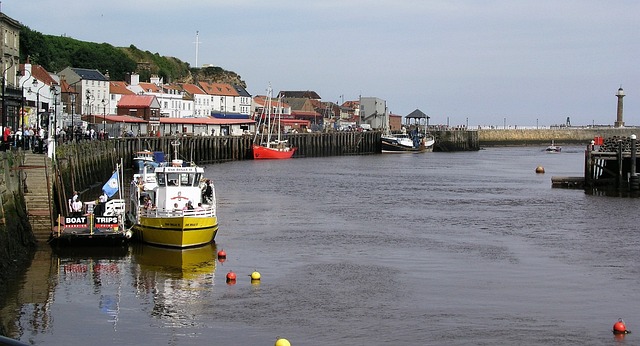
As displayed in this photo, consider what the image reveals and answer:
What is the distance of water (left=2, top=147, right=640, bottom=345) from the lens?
1042 inches

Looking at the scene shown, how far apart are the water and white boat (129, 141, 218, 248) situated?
0.65 m

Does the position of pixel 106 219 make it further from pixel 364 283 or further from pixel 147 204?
pixel 364 283

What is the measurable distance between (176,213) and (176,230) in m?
0.70

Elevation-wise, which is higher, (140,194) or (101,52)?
(101,52)

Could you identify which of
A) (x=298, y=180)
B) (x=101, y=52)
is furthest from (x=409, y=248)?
(x=101, y=52)

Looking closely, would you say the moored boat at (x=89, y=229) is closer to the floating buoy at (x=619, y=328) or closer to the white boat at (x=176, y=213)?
the white boat at (x=176, y=213)

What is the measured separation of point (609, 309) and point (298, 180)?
5506 cm

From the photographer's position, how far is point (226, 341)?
25375 millimetres

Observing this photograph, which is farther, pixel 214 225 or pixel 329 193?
pixel 329 193

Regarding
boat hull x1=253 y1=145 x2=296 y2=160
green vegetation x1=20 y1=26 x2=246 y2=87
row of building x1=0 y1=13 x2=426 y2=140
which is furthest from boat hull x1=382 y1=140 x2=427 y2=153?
green vegetation x1=20 y1=26 x2=246 y2=87

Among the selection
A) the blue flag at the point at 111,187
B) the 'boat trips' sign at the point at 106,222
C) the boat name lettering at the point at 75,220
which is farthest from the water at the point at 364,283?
the blue flag at the point at 111,187

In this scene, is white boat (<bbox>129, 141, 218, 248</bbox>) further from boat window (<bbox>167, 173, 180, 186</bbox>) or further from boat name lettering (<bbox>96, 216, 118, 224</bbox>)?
boat name lettering (<bbox>96, 216, 118, 224</bbox>)

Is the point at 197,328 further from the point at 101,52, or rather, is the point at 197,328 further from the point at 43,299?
the point at 101,52

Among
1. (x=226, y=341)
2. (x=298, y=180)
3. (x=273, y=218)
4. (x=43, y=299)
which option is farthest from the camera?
(x=298, y=180)
